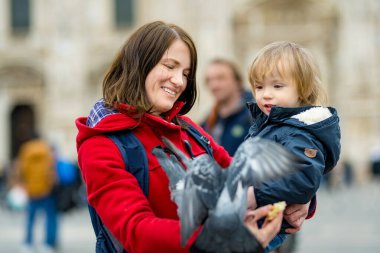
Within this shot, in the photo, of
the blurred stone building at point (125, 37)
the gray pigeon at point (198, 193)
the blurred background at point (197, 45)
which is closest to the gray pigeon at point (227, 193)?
the gray pigeon at point (198, 193)

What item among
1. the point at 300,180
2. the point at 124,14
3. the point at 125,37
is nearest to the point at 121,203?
the point at 300,180

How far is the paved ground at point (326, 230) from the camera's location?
10.2 meters

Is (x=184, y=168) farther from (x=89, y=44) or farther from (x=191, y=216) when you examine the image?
(x=89, y=44)

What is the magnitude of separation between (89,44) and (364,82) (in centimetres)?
910

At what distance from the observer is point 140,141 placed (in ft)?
8.27

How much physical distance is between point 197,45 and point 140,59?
77.5 ft

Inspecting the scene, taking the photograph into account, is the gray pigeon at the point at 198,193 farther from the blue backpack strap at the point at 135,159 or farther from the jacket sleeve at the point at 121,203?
the blue backpack strap at the point at 135,159

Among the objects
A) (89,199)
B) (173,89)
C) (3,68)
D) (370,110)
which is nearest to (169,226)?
(89,199)

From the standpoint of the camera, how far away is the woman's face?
8.53ft

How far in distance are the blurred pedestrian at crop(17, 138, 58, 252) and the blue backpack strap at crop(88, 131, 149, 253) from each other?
24.4ft

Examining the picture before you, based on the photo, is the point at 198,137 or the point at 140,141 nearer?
the point at 140,141

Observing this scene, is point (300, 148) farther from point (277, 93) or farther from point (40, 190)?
point (40, 190)

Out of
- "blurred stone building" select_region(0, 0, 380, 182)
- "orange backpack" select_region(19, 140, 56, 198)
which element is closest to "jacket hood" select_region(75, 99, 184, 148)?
"orange backpack" select_region(19, 140, 56, 198)

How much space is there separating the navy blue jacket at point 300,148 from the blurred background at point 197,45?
21428 mm
